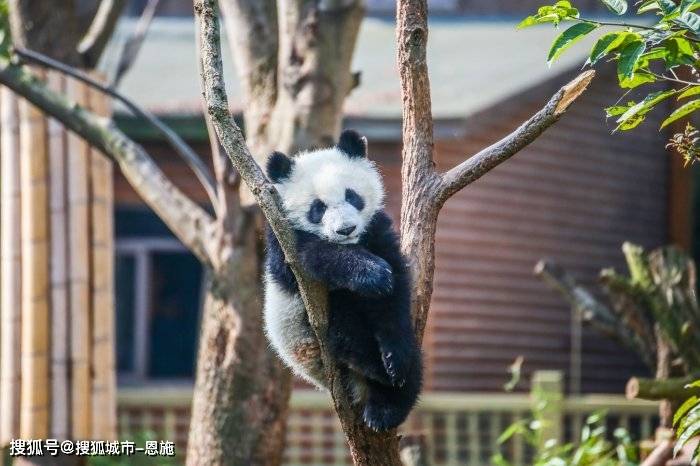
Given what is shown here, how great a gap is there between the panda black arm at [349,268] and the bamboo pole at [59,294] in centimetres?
292

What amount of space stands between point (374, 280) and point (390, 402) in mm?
425

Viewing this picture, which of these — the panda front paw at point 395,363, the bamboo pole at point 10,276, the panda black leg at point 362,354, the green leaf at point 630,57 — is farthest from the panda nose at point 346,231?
the bamboo pole at point 10,276

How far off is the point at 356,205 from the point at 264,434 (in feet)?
5.51

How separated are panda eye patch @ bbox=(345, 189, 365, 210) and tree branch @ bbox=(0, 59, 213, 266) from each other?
1.59 metres

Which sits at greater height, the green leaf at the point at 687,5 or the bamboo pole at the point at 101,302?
the green leaf at the point at 687,5

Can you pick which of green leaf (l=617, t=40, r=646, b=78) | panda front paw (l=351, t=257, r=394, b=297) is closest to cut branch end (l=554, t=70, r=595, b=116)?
green leaf (l=617, t=40, r=646, b=78)

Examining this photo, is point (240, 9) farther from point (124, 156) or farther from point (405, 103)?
point (405, 103)

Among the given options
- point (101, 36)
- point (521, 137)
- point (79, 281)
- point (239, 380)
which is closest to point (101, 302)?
point (79, 281)

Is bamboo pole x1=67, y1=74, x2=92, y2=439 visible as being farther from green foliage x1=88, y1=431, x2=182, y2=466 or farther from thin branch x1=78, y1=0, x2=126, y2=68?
green foliage x1=88, y1=431, x2=182, y2=466

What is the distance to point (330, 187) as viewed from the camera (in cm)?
435

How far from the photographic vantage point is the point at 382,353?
149 inches

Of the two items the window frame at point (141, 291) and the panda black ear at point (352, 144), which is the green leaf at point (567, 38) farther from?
the window frame at point (141, 291)

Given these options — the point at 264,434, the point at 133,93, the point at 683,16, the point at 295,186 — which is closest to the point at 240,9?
the point at 295,186

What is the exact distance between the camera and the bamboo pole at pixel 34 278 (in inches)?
252
